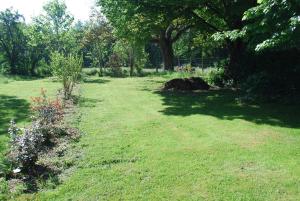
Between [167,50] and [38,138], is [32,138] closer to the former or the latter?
[38,138]

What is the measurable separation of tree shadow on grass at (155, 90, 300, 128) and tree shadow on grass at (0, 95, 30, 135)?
16.5 ft

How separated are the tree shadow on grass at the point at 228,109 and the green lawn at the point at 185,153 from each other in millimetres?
31

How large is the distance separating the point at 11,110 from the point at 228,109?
26.8 feet

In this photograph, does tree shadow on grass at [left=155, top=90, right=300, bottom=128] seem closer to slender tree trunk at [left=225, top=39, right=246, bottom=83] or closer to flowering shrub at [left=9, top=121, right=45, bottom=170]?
slender tree trunk at [left=225, top=39, right=246, bottom=83]

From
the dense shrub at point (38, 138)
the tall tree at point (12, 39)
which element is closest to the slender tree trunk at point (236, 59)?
the dense shrub at point (38, 138)

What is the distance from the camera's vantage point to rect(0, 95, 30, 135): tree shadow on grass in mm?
12784

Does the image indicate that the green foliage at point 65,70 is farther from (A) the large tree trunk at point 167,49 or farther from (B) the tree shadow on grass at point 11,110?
(A) the large tree trunk at point 167,49

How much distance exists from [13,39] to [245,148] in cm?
4269

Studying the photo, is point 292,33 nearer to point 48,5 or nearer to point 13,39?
point 48,5

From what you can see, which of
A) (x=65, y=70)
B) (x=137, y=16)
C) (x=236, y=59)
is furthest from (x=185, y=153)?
(x=137, y=16)

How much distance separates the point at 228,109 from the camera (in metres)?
14.0

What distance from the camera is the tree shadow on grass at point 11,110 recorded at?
12.8 metres

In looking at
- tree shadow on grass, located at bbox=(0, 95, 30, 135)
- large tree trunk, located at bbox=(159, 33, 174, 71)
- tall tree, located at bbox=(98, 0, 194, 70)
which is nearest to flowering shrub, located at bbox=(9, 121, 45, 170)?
tree shadow on grass, located at bbox=(0, 95, 30, 135)

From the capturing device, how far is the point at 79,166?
781 cm
